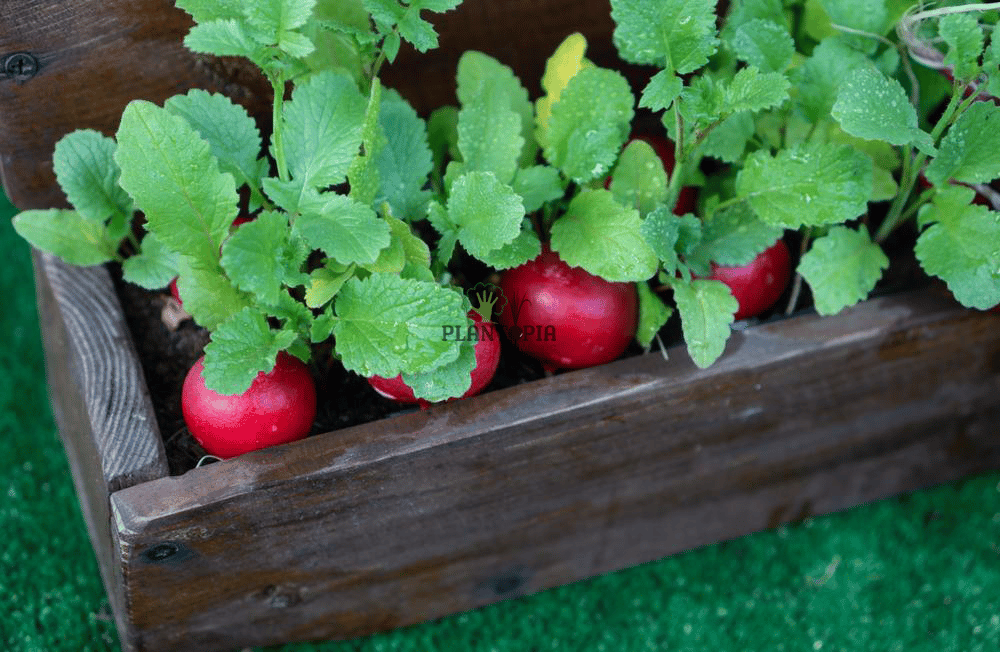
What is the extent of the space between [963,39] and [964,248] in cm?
18

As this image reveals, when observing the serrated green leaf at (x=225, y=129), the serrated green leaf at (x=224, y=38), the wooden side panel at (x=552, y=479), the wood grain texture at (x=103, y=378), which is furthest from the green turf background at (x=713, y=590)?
the serrated green leaf at (x=224, y=38)

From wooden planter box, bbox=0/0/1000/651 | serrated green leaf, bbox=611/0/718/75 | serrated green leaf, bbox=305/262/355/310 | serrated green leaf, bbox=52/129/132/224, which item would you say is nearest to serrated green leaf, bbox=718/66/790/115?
serrated green leaf, bbox=611/0/718/75

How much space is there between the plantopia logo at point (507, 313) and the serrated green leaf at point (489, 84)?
→ 0.14m

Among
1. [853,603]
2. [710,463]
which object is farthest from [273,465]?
[853,603]

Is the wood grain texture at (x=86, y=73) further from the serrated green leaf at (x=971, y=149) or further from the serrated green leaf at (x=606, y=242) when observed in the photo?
the serrated green leaf at (x=971, y=149)

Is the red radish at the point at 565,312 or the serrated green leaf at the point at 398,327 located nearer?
the serrated green leaf at the point at 398,327

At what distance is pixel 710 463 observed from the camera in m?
1.04

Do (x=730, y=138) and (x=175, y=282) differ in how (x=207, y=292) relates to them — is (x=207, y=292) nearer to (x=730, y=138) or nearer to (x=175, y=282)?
(x=175, y=282)

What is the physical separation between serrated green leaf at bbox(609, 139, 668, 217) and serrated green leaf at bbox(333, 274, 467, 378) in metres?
0.22

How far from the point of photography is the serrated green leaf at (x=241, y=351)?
785 millimetres

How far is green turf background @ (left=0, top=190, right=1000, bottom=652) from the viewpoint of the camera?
104 cm

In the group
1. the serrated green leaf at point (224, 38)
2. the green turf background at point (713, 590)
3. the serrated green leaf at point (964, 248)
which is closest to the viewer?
the serrated green leaf at point (224, 38)

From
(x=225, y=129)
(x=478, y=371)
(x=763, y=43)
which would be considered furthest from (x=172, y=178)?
(x=763, y=43)

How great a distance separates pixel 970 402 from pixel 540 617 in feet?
1.74
